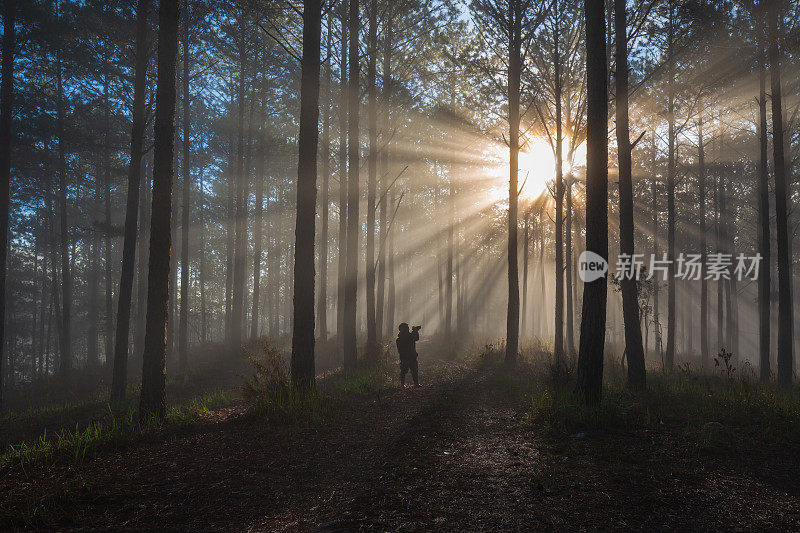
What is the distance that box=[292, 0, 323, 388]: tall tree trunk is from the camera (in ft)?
27.1

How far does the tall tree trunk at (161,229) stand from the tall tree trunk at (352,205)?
591 cm

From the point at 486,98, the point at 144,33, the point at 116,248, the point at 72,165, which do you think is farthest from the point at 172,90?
the point at 116,248

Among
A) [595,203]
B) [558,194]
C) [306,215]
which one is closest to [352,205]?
[306,215]

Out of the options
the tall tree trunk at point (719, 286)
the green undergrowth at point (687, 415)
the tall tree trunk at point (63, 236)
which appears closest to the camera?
the green undergrowth at point (687, 415)

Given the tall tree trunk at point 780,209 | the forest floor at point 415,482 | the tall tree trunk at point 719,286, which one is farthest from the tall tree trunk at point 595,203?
the tall tree trunk at point 719,286

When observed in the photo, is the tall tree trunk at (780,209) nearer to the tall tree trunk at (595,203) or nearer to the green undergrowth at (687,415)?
the green undergrowth at (687,415)

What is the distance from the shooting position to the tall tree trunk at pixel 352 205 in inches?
511

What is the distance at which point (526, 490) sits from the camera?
12.7 ft

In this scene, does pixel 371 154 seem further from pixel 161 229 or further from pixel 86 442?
pixel 86 442

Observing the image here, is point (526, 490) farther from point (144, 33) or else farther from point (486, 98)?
point (486, 98)

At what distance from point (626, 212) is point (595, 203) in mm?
3496

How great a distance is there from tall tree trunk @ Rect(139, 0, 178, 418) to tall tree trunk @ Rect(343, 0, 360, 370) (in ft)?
19.4

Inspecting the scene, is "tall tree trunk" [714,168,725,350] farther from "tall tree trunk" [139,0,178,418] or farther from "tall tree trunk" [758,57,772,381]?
"tall tree trunk" [139,0,178,418]

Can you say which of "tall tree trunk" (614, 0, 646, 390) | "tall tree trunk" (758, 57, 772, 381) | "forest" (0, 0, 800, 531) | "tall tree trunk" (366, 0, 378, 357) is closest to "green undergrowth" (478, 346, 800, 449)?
"forest" (0, 0, 800, 531)
